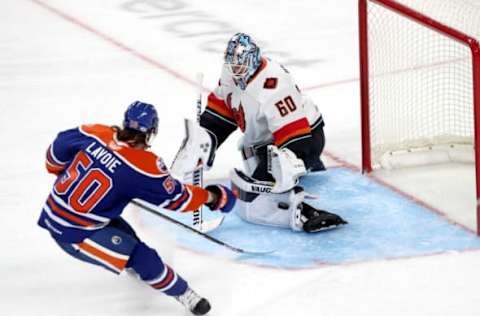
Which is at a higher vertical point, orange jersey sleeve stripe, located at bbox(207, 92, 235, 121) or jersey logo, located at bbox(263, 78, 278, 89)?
jersey logo, located at bbox(263, 78, 278, 89)

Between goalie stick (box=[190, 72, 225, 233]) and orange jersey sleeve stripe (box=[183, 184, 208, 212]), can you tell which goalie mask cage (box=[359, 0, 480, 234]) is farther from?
orange jersey sleeve stripe (box=[183, 184, 208, 212])

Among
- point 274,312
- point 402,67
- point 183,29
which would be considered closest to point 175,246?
point 274,312

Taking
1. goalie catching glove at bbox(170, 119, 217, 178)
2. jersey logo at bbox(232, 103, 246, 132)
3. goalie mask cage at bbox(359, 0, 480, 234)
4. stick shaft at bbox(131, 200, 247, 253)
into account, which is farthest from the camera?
goalie mask cage at bbox(359, 0, 480, 234)

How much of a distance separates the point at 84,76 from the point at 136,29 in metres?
0.86

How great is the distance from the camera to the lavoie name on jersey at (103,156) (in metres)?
3.75

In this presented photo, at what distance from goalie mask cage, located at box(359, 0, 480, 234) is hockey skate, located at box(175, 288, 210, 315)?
4.52ft

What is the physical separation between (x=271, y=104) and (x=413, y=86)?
1165mm

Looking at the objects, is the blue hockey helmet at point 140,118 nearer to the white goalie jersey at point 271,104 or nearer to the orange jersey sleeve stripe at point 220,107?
the white goalie jersey at point 271,104

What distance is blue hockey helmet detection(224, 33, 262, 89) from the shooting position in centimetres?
445

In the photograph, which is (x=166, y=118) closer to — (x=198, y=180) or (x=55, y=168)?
(x=198, y=180)

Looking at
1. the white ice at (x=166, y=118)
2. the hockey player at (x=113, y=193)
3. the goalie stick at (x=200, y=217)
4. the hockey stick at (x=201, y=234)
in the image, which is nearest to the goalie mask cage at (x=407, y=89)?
the white ice at (x=166, y=118)

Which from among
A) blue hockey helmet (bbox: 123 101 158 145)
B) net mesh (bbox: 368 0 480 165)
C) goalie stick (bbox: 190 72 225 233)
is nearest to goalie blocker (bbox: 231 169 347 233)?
goalie stick (bbox: 190 72 225 233)

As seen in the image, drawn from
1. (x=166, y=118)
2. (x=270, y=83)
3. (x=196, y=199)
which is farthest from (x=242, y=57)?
(x=166, y=118)

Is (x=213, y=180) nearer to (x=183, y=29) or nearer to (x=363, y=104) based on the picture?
(x=363, y=104)
